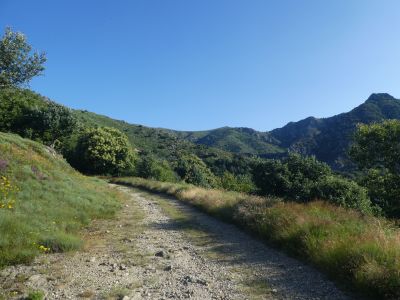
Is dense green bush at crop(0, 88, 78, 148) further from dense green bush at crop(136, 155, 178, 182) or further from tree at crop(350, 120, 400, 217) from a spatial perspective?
tree at crop(350, 120, 400, 217)

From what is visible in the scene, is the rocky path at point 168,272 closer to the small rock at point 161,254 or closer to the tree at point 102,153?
the small rock at point 161,254

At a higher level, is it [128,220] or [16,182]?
[16,182]

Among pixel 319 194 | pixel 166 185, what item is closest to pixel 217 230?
pixel 319 194

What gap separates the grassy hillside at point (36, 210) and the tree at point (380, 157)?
582 inches

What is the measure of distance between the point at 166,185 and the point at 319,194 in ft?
60.0

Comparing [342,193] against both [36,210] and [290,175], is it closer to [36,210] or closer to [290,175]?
[290,175]

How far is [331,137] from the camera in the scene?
19225 centimetres

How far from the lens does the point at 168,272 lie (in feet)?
29.5

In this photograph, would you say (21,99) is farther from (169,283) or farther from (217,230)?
(169,283)

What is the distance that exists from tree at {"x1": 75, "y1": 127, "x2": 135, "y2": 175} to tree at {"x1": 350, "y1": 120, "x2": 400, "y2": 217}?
48315mm

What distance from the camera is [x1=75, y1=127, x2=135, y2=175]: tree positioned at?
6222cm

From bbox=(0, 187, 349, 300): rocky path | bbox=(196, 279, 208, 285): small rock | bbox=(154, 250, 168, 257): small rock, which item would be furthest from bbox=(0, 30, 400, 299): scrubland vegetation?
bbox=(196, 279, 208, 285): small rock

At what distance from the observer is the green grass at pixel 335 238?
7.10 metres

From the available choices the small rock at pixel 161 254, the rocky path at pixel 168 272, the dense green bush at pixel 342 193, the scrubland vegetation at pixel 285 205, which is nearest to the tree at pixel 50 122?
the scrubland vegetation at pixel 285 205
